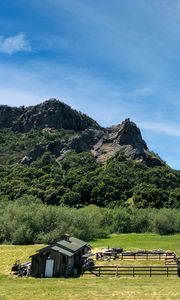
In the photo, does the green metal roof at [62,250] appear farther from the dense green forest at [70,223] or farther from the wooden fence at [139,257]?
the dense green forest at [70,223]

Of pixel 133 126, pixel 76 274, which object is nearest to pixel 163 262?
pixel 76 274

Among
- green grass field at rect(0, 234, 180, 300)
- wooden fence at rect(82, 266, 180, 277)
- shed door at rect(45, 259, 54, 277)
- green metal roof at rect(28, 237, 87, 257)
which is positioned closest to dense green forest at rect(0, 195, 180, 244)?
green metal roof at rect(28, 237, 87, 257)

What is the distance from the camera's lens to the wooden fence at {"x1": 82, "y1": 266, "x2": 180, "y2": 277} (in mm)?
42875

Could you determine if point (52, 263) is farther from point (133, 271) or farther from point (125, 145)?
point (125, 145)

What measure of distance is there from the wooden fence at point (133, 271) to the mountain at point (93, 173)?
253 ft

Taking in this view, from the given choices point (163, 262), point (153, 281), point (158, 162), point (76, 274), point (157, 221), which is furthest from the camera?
point (158, 162)

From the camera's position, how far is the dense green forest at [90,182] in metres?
129

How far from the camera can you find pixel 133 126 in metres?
184

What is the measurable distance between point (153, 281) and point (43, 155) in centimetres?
13838

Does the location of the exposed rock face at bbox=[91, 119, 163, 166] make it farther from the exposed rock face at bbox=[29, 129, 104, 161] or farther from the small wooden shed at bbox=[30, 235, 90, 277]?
the small wooden shed at bbox=[30, 235, 90, 277]

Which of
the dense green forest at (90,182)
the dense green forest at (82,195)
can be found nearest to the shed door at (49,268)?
the dense green forest at (82,195)

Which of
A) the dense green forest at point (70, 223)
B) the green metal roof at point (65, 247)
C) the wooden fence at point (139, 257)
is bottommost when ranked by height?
the wooden fence at point (139, 257)

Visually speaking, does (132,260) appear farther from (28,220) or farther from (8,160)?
(8,160)

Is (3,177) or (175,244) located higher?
(3,177)
